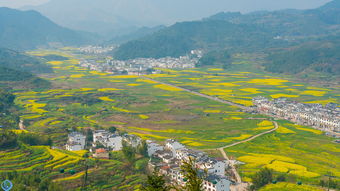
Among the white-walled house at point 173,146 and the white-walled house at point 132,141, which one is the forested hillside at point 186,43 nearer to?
the white-walled house at point 132,141

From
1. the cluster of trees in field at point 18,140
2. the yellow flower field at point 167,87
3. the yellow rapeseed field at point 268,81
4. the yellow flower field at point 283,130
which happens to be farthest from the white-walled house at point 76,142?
the yellow rapeseed field at point 268,81

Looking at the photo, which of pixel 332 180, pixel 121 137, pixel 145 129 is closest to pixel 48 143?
pixel 121 137

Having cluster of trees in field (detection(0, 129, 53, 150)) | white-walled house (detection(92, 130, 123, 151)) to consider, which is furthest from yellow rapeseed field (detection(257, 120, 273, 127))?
cluster of trees in field (detection(0, 129, 53, 150))

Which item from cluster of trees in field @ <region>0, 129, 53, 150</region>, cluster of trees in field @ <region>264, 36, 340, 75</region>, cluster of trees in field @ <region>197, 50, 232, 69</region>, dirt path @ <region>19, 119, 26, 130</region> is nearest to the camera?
cluster of trees in field @ <region>0, 129, 53, 150</region>

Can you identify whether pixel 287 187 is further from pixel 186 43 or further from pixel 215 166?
pixel 186 43

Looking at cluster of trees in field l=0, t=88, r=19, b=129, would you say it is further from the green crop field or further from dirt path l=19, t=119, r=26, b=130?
the green crop field
